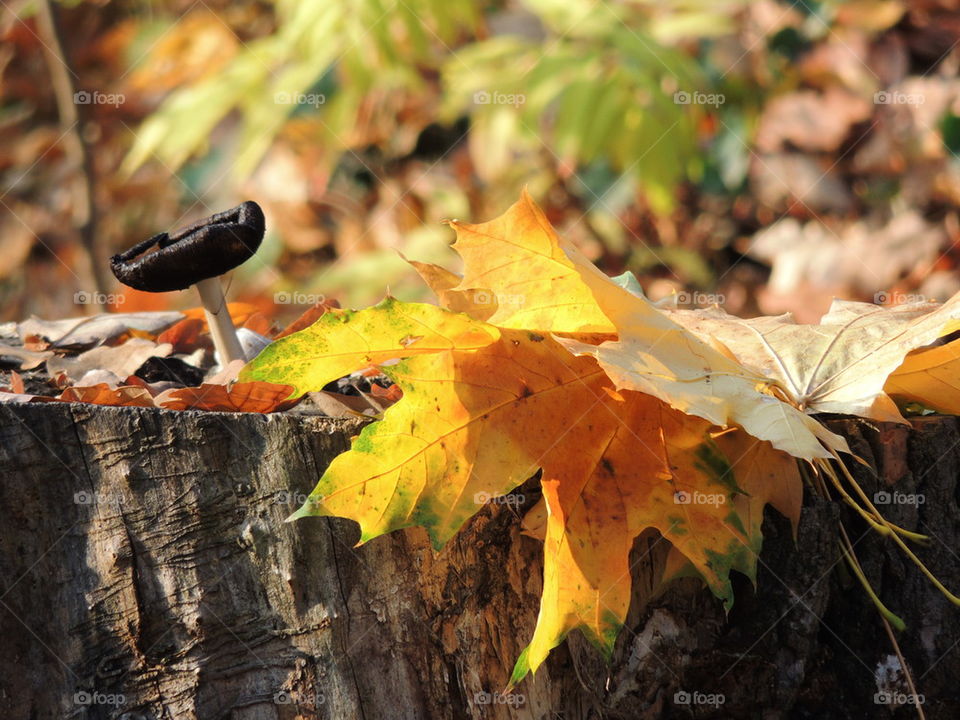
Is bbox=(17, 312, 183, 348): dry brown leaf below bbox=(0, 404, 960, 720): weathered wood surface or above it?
above

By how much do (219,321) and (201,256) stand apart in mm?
124

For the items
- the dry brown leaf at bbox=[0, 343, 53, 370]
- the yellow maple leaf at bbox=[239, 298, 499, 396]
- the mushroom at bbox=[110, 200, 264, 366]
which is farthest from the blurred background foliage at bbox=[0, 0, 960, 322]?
the yellow maple leaf at bbox=[239, 298, 499, 396]

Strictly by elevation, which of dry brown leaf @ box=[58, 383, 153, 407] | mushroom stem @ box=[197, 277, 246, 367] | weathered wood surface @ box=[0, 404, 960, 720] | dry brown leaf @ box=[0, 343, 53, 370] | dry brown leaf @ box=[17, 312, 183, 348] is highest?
dry brown leaf @ box=[17, 312, 183, 348]

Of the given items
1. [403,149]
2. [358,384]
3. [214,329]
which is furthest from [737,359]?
[403,149]

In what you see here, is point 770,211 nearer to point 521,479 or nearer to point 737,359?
point 737,359

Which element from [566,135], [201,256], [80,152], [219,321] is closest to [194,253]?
[201,256]

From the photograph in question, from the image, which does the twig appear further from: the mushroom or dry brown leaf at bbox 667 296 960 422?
dry brown leaf at bbox 667 296 960 422

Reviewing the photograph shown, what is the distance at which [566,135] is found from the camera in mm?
3277

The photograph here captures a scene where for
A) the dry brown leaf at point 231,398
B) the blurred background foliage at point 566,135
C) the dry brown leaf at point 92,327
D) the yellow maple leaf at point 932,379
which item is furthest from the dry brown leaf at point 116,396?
the blurred background foliage at point 566,135

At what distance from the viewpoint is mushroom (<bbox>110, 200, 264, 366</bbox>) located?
1.25 meters

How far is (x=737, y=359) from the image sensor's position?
4.11 ft

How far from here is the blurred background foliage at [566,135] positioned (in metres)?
3.44

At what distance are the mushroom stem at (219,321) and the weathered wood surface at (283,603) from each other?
283 millimetres

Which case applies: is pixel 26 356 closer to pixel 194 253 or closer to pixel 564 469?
pixel 194 253
